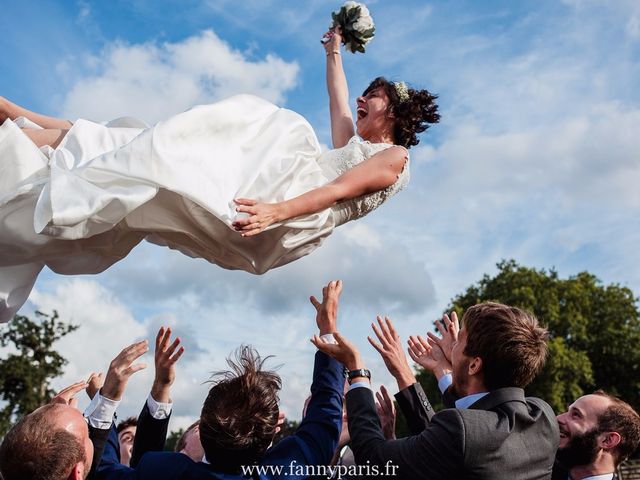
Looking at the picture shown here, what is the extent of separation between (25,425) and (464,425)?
2.14 metres

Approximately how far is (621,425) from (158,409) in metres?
3.17

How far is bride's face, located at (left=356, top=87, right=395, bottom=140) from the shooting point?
595 cm

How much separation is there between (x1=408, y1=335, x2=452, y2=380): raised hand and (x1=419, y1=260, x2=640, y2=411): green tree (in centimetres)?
3302

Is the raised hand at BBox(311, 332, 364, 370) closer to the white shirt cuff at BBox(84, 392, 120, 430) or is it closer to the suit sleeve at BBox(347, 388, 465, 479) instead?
the suit sleeve at BBox(347, 388, 465, 479)

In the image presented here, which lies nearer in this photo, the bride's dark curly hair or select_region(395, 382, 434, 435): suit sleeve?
select_region(395, 382, 434, 435): suit sleeve

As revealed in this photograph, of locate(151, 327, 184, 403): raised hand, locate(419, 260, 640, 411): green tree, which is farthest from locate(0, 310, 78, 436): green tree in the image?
locate(151, 327, 184, 403): raised hand

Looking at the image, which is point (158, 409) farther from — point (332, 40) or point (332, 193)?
point (332, 40)

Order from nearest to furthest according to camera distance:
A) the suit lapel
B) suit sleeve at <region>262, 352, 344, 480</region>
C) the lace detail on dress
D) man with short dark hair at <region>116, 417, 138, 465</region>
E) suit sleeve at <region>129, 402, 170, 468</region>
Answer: suit sleeve at <region>262, 352, 344, 480</region> < the suit lapel < suit sleeve at <region>129, 402, 170, 468</region> < the lace detail on dress < man with short dark hair at <region>116, 417, 138, 465</region>

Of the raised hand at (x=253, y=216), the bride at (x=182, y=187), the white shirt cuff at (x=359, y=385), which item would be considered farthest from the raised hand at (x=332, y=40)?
the white shirt cuff at (x=359, y=385)

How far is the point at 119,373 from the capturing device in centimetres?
418

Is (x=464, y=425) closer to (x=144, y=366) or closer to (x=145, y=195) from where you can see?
(x=144, y=366)

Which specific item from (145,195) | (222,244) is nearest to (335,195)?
(222,244)

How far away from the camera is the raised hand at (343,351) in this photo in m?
3.86

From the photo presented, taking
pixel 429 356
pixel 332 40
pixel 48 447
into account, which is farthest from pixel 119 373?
pixel 332 40
